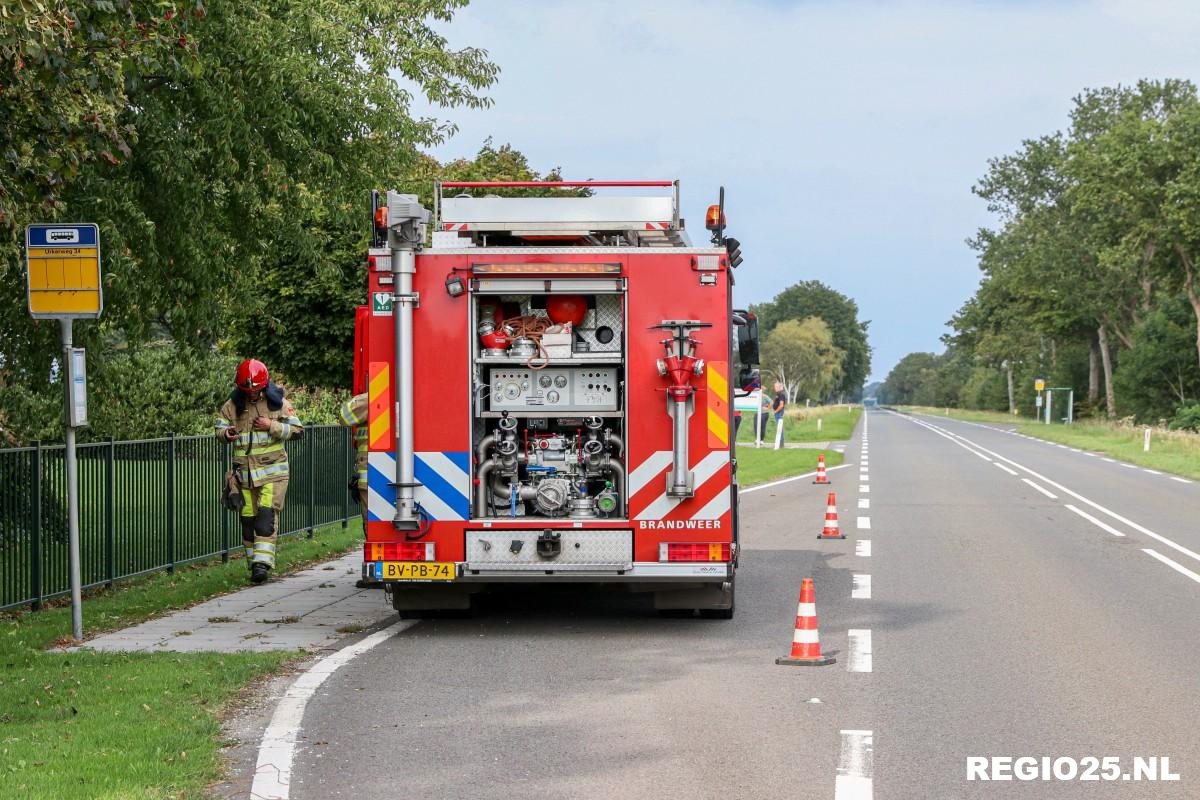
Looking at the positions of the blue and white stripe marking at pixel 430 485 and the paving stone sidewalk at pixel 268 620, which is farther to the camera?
the blue and white stripe marking at pixel 430 485

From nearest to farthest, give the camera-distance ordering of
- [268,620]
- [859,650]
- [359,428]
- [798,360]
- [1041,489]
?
[859,650] < [268,620] < [359,428] < [1041,489] < [798,360]

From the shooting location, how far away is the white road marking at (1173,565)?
42.7 feet

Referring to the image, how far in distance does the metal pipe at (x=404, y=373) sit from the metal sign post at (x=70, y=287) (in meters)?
2.02

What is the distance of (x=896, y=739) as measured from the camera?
21.2ft

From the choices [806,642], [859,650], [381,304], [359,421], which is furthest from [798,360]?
[806,642]

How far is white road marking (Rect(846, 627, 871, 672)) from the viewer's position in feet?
27.3

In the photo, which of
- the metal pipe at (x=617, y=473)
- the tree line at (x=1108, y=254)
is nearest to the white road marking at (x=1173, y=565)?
the metal pipe at (x=617, y=473)

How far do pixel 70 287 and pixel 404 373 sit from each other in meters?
2.35

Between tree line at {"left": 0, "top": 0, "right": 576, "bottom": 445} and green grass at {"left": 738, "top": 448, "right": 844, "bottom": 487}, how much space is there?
1454 cm

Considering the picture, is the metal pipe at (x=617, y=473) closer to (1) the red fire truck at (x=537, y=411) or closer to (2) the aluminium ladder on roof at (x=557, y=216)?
(1) the red fire truck at (x=537, y=411)

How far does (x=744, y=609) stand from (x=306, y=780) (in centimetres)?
567

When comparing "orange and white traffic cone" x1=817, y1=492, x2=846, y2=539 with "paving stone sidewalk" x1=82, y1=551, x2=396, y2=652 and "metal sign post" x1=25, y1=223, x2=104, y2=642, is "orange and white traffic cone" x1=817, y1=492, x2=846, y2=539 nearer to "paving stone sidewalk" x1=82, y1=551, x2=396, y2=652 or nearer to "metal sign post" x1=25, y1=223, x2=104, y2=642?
"paving stone sidewalk" x1=82, y1=551, x2=396, y2=652

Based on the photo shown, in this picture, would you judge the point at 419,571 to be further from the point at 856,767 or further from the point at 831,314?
the point at 831,314

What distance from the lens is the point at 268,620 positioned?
1047 cm
